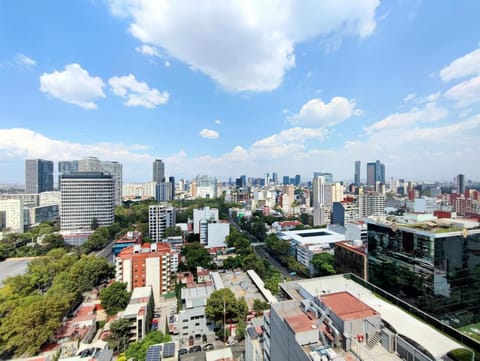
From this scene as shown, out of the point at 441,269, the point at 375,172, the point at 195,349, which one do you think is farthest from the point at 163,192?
the point at 375,172

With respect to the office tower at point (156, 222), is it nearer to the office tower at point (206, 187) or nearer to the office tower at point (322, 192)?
the office tower at point (322, 192)

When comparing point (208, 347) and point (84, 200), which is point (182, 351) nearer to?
point (208, 347)

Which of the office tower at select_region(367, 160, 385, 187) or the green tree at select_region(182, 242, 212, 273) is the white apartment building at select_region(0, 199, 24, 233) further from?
the office tower at select_region(367, 160, 385, 187)

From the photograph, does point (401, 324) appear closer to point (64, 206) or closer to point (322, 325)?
point (322, 325)

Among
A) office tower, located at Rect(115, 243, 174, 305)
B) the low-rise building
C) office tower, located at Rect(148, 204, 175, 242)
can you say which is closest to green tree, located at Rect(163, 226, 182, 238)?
office tower, located at Rect(148, 204, 175, 242)

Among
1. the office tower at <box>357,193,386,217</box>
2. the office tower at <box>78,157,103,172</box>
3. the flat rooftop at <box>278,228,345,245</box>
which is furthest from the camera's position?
the office tower at <box>78,157,103,172</box>
